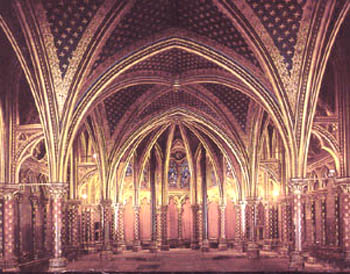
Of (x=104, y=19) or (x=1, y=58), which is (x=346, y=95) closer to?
(x=104, y=19)

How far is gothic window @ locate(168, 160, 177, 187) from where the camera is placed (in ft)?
138

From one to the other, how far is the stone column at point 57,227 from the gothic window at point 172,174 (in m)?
22.1

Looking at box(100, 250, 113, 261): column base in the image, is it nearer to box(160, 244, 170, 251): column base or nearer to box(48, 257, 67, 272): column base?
box(160, 244, 170, 251): column base

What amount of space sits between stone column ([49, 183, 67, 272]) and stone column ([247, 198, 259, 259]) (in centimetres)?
1274

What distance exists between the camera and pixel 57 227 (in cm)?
1988

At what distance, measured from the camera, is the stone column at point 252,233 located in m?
29.3

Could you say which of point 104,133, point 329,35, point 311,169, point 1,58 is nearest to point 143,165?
point 104,133

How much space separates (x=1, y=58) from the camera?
72.0ft

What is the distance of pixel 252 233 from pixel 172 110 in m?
8.90

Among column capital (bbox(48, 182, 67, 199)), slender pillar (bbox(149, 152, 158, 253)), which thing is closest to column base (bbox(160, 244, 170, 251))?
slender pillar (bbox(149, 152, 158, 253))

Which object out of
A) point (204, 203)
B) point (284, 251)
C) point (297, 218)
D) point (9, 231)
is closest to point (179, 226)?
point (204, 203)

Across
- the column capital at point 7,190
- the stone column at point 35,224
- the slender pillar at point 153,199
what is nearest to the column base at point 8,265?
the column capital at point 7,190

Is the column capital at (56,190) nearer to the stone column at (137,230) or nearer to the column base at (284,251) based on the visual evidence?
the column base at (284,251)

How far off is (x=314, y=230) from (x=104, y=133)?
43.1 ft
